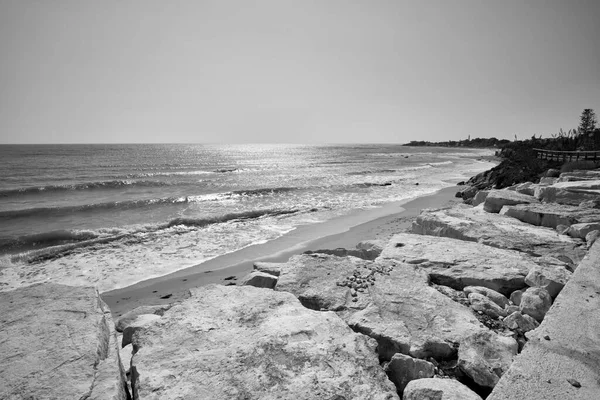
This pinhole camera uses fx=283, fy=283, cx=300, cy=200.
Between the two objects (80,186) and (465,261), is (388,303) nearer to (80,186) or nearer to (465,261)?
(465,261)

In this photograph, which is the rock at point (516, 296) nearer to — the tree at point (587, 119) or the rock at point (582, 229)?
the rock at point (582, 229)

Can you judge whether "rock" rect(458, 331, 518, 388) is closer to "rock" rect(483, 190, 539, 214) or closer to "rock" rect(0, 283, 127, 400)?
"rock" rect(0, 283, 127, 400)

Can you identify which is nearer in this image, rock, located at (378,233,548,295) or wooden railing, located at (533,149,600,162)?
rock, located at (378,233,548,295)

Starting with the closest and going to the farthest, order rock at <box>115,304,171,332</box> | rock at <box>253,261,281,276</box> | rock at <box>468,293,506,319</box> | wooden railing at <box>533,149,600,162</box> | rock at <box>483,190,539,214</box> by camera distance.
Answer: rock at <box>468,293,506,319</box>, rock at <box>115,304,171,332</box>, rock at <box>253,261,281,276</box>, rock at <box>483,190,539,214</box>, wooden railing at <box>533,149,600,162</box>

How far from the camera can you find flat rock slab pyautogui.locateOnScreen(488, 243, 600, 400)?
6.16ft

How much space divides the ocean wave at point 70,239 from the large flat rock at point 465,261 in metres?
9.03

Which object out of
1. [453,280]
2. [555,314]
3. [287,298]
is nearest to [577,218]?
[453,280]

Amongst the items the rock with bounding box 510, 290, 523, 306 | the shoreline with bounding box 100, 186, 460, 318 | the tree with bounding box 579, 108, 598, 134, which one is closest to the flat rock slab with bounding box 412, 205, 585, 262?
the shoreline with bounding box 100, 186, 460, 318

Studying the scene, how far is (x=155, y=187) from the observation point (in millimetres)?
23578

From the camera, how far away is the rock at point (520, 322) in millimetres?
2779

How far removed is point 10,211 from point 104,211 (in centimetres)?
429

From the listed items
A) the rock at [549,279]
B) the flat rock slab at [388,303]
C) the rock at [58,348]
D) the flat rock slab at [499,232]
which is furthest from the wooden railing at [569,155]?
the rock at [58,348]

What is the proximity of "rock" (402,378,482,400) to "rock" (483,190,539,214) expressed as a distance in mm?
6800

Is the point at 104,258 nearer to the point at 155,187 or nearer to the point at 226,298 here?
the point at 226,298
